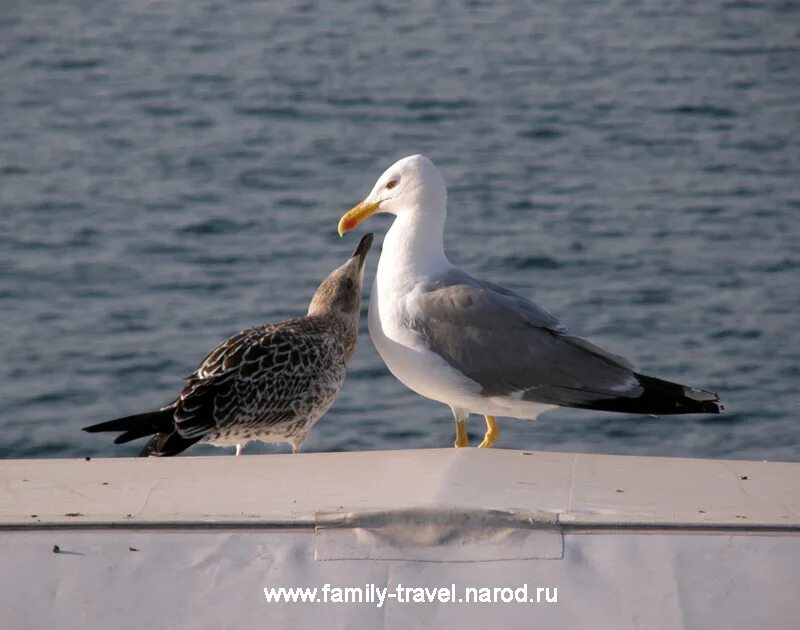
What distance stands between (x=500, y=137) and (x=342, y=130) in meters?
1.60

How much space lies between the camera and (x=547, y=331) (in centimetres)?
633

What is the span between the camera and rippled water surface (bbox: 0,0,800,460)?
11117 mm

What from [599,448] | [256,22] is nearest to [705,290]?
[599,448]

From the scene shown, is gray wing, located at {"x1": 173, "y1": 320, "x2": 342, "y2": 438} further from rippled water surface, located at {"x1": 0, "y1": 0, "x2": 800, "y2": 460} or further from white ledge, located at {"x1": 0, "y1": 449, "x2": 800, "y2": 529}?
rippled water surface, located at {"x1": 0, "y1": 0, "x2": 800, "y2": 460}

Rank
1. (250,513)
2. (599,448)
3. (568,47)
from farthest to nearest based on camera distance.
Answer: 1. (568,47)
2. (599,448)
3. (250,513)

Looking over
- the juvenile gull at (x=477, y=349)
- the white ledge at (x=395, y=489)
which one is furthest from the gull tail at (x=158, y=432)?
the white ledge at (x=395, y=489)

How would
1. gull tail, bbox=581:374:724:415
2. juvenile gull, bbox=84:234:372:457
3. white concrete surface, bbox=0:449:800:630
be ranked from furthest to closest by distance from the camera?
1. juvenile gull, bbox=84:234:372:457
2. gull tail, bbox=581:374:724:415
3. white concrete surface, bbox=0:449:800:630

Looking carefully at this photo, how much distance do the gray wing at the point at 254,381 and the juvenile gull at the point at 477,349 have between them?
0.51 m

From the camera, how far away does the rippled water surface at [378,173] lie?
11.1 metres

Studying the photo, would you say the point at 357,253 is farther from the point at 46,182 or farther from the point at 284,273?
the point at 46,182

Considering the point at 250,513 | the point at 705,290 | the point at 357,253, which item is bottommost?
the point at 705,290

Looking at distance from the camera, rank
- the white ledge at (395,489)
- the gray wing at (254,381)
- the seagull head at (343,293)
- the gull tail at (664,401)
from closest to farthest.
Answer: the white ledge at (395,489) → the gull tail at (664,401) → the gray wing at (254,381) → the seagull head at (343,293)

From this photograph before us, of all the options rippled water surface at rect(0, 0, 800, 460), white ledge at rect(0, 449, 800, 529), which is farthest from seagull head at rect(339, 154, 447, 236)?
rippled water surface at rect(0, 0, 800, 460)

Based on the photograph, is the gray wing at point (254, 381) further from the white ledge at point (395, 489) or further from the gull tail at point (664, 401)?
the white ledge at point (395, 489)
